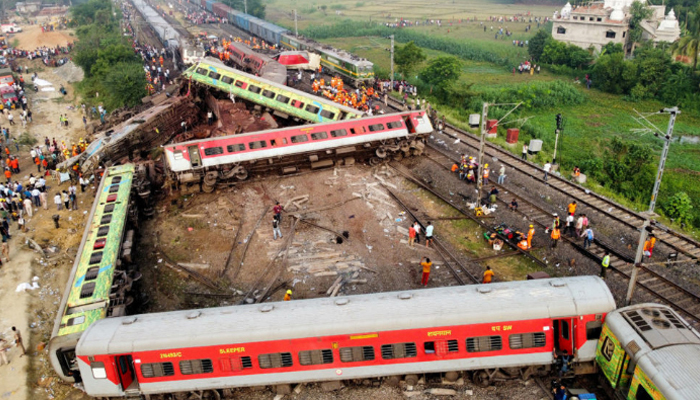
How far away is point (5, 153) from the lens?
39.5 m

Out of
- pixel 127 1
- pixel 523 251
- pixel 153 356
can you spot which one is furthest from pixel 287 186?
pixel 127 1

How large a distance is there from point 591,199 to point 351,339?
57.7 feet

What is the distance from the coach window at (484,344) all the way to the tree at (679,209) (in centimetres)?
1794

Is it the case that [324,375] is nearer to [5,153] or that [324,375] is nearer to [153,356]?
[153,356]

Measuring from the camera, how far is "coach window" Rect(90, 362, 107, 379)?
15352 mm

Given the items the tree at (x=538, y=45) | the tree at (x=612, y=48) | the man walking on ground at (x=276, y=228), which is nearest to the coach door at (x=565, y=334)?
the man walking on ground at (x=276, y=228)

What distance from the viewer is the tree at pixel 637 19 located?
2537 inches

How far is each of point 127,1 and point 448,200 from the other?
132825mm

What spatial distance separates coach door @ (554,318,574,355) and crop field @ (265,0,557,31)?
96593mm

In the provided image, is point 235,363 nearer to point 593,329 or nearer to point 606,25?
point 593,329

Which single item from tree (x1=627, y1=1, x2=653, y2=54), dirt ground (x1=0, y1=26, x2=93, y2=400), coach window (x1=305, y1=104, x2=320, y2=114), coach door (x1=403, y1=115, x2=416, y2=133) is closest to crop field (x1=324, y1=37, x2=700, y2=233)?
coach door (x1=403, y1=115, x2=416, y2=133)

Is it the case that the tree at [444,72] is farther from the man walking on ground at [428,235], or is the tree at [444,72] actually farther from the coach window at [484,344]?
the coach window at [484,344]

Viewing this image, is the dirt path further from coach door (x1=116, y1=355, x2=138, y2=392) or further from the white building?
the white building

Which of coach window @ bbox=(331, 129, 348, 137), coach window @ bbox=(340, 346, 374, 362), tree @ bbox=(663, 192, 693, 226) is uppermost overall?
coach window @ bbox=(331, 129, 348, 137)
